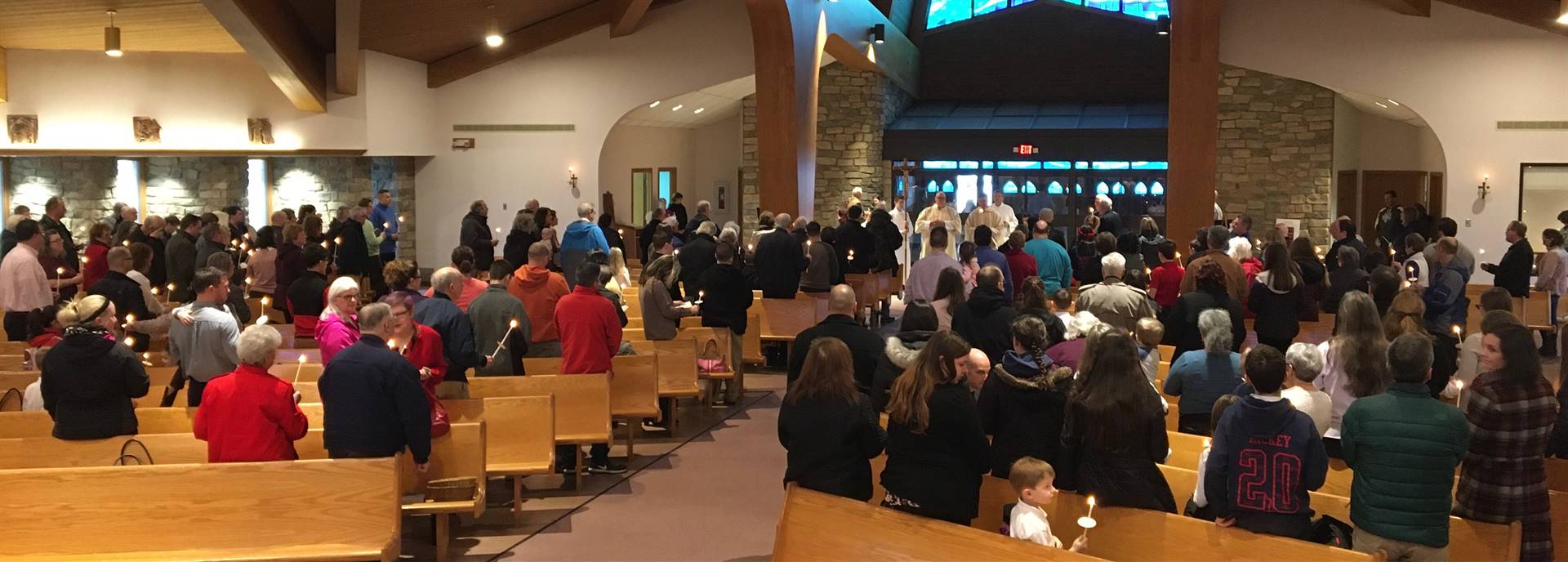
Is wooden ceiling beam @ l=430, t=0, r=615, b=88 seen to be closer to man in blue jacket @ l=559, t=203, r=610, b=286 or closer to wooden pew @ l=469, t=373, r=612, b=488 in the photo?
man in blue jacket @ l=559, t=203, r=610, b=286

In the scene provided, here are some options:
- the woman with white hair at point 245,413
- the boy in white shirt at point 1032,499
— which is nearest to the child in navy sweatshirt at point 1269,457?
the boy in white shirt at point 1032,499

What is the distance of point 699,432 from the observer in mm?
9664

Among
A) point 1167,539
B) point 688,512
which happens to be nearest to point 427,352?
point 688,512

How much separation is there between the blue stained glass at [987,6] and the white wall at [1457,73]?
25.6 feet

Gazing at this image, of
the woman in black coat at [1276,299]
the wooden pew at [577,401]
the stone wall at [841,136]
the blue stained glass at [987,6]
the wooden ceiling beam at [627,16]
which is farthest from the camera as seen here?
the blue stained glass at [987,6]

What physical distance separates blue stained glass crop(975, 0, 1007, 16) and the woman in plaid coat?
68.6ft

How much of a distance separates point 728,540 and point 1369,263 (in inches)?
270

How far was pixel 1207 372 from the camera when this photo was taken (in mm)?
6531

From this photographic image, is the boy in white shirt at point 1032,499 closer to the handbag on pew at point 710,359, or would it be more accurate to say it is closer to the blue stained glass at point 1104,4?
the handbag on pew at point 710,359

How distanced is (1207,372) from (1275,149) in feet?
52.7

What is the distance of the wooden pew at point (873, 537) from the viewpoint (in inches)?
188

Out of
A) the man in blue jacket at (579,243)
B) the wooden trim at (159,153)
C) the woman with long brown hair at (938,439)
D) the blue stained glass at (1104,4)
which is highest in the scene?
the blue stained glass at (1104,4)

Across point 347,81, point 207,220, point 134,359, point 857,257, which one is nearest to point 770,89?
point 857,257

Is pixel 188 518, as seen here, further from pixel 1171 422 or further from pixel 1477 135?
pixel 1477 135
